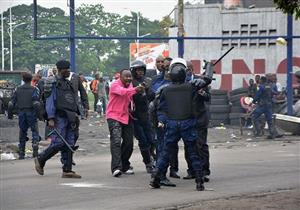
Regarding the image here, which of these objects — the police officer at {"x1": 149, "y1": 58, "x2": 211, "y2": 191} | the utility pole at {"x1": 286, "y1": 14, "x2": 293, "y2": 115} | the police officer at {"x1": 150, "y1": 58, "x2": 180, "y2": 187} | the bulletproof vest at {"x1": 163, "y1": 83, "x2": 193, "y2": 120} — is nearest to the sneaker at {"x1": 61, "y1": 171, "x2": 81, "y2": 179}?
the police officer at {"x1": 150, "y1": 58, "x2": 180, "y2": 187}

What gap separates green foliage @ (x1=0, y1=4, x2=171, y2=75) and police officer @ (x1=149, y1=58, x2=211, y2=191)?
43.1 meters

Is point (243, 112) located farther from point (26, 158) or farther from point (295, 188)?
point (295, 188)

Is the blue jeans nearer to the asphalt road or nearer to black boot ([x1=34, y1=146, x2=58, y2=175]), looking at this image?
the asphalt road

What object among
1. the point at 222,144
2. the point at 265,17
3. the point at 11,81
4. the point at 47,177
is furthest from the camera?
the point at 11,81

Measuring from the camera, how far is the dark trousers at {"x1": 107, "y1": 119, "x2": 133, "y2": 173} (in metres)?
12.6

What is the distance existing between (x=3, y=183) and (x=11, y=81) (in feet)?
61.0

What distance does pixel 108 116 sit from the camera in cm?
1280

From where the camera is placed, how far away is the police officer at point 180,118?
35.8 ft

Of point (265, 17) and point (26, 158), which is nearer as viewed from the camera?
point (26, 158)

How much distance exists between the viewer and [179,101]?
10969 mm

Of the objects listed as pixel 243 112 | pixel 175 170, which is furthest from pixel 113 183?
pixel 243 112

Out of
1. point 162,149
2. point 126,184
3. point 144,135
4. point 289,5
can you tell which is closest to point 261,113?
point 144,135

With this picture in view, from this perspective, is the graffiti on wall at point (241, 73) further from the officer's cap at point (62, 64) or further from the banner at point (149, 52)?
the banner at point (149, 52)

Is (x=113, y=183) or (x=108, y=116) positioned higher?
(x=108, y=116)
